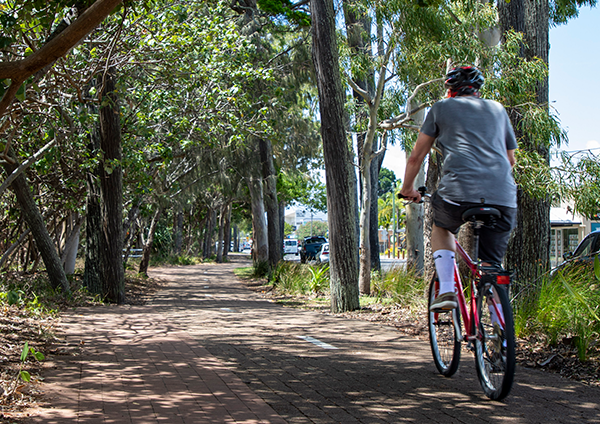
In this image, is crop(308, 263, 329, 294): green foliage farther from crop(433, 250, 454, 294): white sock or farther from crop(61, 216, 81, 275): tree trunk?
crop(433, 250, 454, 294): white sock

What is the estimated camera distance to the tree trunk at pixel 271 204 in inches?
854

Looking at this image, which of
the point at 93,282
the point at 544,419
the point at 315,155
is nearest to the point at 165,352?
the point at 544,419

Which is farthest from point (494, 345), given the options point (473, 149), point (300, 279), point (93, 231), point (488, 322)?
point (300, 279)

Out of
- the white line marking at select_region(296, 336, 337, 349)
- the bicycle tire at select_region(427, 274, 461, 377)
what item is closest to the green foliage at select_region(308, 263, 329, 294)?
the white line marking at select_region(296, 336, 337, 349)

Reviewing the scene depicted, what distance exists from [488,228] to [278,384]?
79.8 inches

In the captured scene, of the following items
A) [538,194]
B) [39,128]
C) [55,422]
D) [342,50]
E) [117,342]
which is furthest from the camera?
[342,50]

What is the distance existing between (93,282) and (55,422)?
9.06m

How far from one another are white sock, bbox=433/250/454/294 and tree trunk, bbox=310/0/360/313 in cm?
604

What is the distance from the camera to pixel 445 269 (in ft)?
13.2

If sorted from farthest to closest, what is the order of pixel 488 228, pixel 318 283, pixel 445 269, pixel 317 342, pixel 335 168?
pixel 318 283
pixel 335 168
pixel 317 342
pixel 445 269
pixel 488 228

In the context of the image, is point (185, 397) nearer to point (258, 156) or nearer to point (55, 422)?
point (55, 422)

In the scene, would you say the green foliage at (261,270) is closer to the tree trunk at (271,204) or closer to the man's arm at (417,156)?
the tree trunk at (271,204)

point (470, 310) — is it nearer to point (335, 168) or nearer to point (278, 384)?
point (278, 384)

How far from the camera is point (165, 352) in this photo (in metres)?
5.89
